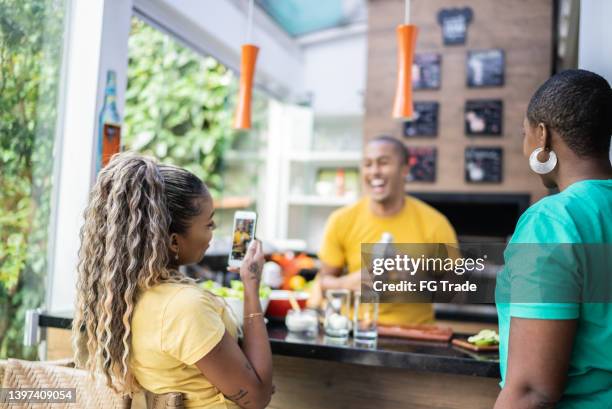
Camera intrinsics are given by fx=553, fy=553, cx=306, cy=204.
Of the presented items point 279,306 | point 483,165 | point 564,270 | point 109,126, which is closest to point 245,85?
point 109,126

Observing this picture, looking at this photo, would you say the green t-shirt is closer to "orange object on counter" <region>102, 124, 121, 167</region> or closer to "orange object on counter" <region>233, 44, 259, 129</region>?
"orange object on counter" <region>233, 44, 259, 129</region>

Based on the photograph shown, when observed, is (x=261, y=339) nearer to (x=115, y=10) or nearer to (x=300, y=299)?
(x=300, y=299)

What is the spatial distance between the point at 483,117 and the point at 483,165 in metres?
0.34

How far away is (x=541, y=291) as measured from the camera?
3.23ft

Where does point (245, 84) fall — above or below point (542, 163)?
above

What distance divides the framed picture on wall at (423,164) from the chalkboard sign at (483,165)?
0.23 meters

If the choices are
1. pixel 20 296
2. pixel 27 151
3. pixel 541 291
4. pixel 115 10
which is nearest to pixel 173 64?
pixel 115 10

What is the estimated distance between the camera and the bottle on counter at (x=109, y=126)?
218 cm

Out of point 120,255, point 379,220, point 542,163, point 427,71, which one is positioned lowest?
point 120,255

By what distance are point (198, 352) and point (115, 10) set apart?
158cm

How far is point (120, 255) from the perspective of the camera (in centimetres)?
129

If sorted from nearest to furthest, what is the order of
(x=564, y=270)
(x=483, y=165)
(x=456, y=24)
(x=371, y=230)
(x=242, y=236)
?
(x=564, y=270) < (x=242, y=236) < (x=371, y=230) < (x=483, y=165) < (x=456, y=24)

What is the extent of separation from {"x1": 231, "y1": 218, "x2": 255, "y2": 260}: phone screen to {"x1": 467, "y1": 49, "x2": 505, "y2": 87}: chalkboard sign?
2.79 m

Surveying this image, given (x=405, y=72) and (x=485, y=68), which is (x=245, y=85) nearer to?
(x=405, y=72)
